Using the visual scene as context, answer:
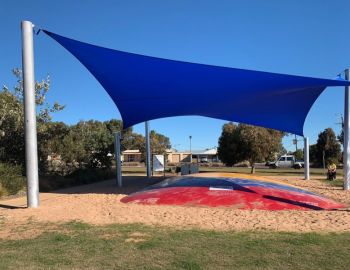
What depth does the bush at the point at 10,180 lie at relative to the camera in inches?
662

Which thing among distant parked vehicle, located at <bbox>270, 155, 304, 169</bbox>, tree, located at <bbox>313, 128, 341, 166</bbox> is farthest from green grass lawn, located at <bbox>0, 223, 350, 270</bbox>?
tree, located at <bbox>313, 128, 341, 166</bbox>

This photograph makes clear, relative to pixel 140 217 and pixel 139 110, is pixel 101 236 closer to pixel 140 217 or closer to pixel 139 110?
pixel 140 217

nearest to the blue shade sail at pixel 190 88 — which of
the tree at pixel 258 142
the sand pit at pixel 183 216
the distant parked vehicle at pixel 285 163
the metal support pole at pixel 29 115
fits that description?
the metal support pole at pixel 29 115

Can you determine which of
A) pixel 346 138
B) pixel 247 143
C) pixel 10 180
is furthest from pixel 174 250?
pixel 247 143

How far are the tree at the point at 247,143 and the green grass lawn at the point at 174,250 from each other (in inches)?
1130

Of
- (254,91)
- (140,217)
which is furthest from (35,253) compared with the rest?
(254,91)

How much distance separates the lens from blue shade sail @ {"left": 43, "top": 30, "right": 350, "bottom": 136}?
1326 centimetres

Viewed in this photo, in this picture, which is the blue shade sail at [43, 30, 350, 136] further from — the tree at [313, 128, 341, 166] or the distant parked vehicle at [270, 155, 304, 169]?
the tree at [313, 128, 341, 166]

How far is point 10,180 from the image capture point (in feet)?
57.4

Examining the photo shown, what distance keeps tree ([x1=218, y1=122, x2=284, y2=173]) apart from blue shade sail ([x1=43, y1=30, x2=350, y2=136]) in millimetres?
17778

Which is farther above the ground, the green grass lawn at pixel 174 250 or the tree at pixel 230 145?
the tree at pixel 230 145

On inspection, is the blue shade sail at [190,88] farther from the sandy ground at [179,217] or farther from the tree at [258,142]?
the tree at [258,142]

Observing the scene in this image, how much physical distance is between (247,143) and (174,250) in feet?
101

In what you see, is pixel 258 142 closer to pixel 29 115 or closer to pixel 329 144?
pixel 29 115
